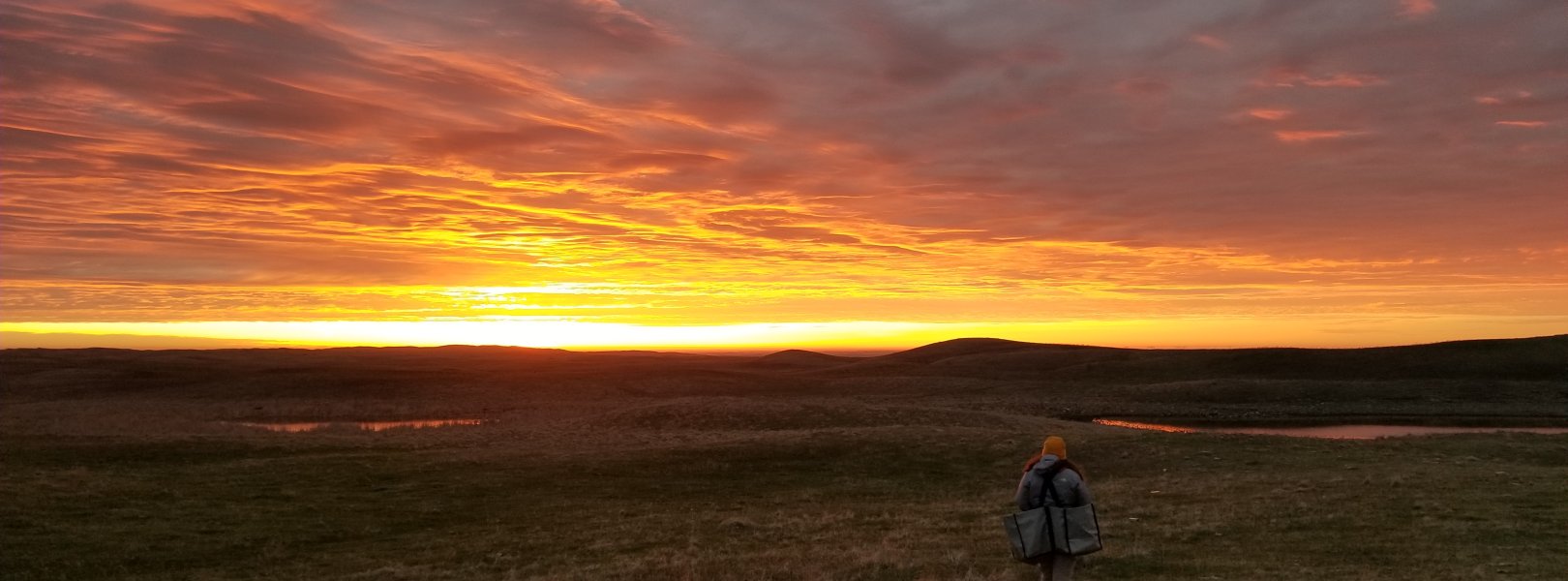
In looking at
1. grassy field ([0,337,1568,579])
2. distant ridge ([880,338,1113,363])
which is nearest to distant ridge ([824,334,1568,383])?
distant ridge ([880,338,1113,363])

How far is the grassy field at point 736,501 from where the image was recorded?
1775 cm

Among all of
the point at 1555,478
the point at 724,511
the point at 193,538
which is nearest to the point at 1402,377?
the point at 1555,478

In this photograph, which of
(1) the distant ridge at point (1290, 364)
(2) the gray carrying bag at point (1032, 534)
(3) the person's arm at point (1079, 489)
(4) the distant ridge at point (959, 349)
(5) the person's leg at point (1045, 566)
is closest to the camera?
(3) the person's arm at point (1079, 489)

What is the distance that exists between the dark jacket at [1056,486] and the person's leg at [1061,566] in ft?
2.83

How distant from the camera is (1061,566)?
41.7 ft

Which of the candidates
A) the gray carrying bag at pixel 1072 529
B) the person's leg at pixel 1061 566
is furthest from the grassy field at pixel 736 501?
the gray carrying bag at pixel 1072 529

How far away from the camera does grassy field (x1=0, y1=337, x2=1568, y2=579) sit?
17.8m

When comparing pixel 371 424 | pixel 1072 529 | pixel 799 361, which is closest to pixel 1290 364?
pixel 799 361

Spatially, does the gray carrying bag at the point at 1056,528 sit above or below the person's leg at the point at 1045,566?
above

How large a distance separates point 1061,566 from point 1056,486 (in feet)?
4.21

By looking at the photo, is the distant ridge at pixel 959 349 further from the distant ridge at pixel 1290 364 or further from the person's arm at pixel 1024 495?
the person's arm at pixel 1024 495

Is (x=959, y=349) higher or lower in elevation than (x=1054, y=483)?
higher

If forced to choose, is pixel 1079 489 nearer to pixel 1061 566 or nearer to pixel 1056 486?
pixel 1056 486

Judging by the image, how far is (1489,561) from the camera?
51.0 feet
